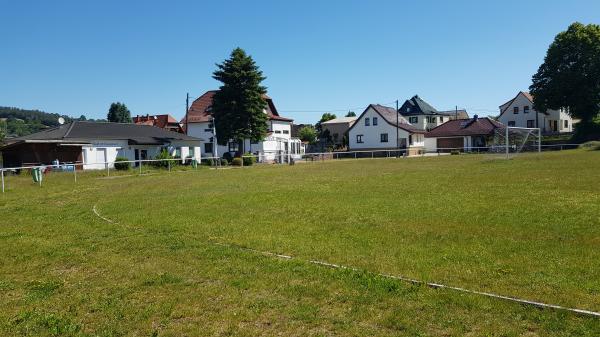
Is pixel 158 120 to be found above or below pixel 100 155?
above

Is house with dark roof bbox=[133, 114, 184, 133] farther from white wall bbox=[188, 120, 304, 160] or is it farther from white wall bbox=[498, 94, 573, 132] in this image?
white wall bbox=[498, 94, 573, 132]

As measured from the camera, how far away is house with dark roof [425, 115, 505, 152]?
65.6 metres

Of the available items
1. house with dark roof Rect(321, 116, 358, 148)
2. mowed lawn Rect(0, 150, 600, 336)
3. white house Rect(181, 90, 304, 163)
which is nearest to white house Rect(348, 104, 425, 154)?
white house Rect(181, 90, 304, 163)

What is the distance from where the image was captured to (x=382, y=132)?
68562 millimetres

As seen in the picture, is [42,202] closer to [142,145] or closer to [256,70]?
[142,145]

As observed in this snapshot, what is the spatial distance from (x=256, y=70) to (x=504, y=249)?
45262mm

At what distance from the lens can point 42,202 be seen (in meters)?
17.4

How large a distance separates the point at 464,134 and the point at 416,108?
2150 centimetres

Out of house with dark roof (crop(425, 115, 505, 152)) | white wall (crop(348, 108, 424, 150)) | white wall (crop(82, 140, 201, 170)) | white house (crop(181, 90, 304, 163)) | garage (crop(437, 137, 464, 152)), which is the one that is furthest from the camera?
white wall (crop(348, 108, 424, 150))

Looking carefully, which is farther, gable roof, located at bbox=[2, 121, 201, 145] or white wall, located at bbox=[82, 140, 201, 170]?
white wall, located at bbox=[82, 140, 201, 170]

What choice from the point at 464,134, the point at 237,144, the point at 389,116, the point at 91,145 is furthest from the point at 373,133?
the point at 91,145

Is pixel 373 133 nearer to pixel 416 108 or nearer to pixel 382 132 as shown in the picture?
pixel 382 132

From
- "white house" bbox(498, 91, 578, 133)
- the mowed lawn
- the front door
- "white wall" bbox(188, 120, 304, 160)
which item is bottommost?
the mowed lawn

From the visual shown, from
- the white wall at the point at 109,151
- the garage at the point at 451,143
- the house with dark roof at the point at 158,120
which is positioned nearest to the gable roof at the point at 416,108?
the garage at the point at 451,143
